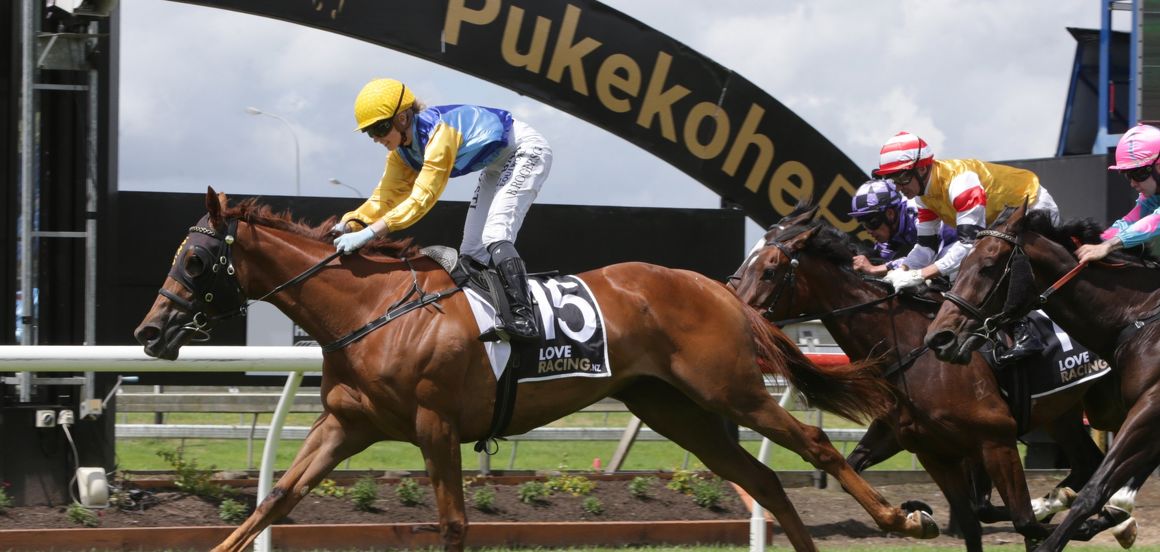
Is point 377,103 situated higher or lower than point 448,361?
higher

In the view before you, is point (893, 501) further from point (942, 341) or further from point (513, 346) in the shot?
point (513, 346)

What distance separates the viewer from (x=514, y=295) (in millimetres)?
4859

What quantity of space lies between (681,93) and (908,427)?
10.2 ft

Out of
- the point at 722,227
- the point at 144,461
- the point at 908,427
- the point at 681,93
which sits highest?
the point at 681,93

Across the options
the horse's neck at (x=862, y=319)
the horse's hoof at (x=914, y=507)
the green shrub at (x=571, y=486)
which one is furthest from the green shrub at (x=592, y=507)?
the horse's hoof at (x=914, y=507)

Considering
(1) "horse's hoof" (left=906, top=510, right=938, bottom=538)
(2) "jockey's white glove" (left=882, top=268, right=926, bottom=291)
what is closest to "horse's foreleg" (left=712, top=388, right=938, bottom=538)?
(1) "horse's hoof" (left=906, top=510, right=938, bottom=538)

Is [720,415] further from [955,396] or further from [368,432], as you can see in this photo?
[368,432]

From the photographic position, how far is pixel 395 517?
614 cm

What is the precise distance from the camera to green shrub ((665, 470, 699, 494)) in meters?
6.64

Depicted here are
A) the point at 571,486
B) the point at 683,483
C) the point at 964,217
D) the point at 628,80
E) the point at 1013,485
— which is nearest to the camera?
the point at 1013,485

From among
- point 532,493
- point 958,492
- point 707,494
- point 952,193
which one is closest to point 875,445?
point 958,492

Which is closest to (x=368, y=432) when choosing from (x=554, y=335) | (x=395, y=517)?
(x=554, y=335)

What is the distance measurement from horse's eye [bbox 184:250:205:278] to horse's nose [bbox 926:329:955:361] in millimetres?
2651

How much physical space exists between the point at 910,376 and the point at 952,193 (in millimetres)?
806
